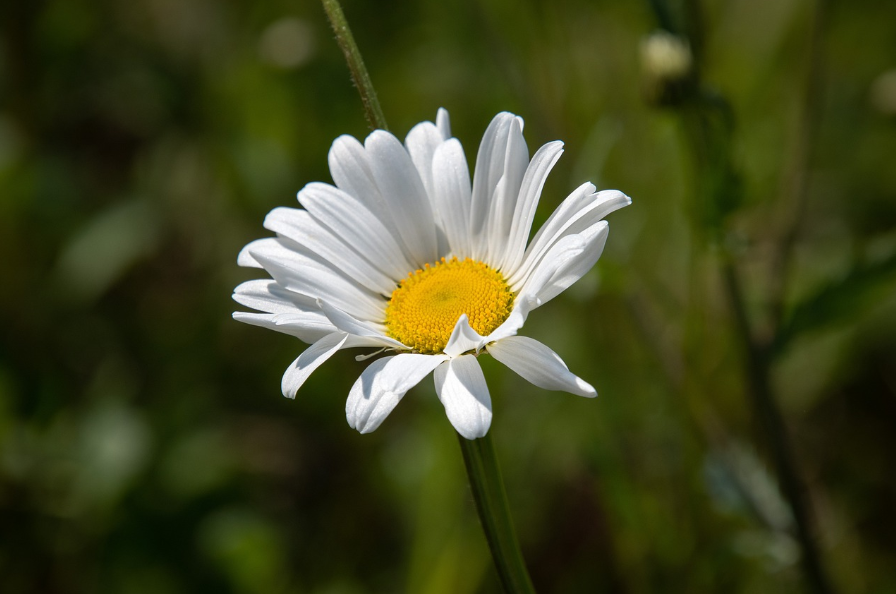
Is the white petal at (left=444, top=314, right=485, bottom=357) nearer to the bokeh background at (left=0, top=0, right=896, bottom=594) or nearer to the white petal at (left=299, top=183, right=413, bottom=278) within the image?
the white petal at (left=299, top=183, right=413, bottom=278)

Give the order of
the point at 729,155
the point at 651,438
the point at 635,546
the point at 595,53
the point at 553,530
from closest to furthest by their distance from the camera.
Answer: the point at 729,155 → the point at 635,546 → the point at 651,438 → the point at 553,530 → the point at 595,53

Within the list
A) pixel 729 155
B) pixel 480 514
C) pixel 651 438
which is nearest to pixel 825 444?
pixel 651 438

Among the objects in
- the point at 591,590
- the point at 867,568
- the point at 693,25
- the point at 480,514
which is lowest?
the point at 867,568

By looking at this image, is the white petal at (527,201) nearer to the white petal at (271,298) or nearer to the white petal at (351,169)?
the white petal at (351,169)

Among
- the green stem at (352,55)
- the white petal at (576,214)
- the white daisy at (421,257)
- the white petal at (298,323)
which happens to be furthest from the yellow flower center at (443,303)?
the green stem at (352,55)

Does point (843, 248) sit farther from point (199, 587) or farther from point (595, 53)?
point (199, 587)

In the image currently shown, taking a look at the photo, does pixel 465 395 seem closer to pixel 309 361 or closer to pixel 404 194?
pixel 309 361

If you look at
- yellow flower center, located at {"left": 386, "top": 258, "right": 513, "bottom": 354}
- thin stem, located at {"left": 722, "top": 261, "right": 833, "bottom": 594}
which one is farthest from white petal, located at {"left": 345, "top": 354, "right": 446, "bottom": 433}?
thin stem, located at {"left": 722, "top": 261, "right": 833, "bottom": 594}

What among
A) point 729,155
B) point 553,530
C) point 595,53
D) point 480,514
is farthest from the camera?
point 595,53
